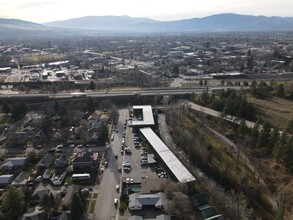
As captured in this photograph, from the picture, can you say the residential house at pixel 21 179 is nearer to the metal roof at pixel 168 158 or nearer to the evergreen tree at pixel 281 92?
the metal roof at pixel 168 158

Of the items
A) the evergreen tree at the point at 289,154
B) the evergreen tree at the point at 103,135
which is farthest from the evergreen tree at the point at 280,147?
the evergreen tree at the point at 103,135

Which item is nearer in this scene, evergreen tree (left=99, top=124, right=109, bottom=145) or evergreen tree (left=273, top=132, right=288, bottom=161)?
evergreen tree (left=273, top=132, right=288, bottom=161)

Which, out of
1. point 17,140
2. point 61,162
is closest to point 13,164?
point 61,162

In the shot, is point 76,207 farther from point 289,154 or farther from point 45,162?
point 289,154

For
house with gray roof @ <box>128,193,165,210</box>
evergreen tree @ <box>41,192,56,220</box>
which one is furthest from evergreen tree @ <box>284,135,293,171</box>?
→ evergreen tree @ <box>41,192,56,220</box>

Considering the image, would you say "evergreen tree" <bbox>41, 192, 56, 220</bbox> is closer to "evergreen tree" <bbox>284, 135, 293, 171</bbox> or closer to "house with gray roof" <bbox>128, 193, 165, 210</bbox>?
"house with gray roof" <bbox>128, 193, 165, 210</bbox>

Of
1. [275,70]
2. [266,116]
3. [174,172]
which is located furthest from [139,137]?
[275,70]
